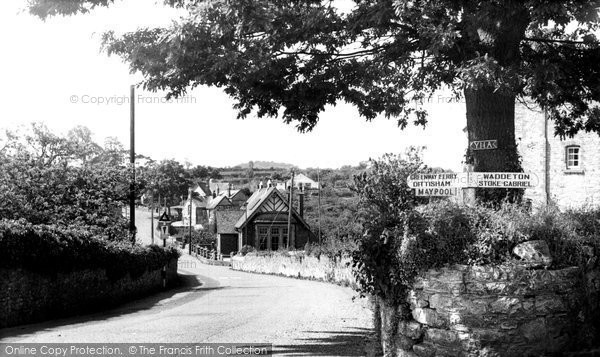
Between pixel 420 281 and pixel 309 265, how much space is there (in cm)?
2786

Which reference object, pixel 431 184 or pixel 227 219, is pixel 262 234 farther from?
pixel 431 184

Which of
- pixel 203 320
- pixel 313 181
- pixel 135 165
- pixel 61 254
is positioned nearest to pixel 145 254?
pixel 135 165

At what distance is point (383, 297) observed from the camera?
29.1ft

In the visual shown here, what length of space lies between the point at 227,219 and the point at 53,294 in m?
56.5

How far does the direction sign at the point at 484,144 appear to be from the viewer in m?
9.39

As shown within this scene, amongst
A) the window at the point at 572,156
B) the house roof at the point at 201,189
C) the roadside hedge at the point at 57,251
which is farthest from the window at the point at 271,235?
the house roof at the point at 201,189

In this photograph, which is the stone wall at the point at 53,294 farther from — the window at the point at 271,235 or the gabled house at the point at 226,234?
the gabled house at the point at 226,234

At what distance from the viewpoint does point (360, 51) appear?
402 inches

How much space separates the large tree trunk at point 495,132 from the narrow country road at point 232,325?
3.43 metres

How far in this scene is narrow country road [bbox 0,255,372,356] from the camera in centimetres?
1095

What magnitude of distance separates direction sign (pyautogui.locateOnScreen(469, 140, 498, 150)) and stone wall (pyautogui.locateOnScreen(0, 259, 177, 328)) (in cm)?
1002

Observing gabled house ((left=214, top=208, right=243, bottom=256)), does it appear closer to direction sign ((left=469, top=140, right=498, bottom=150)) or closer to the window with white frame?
the window with white frame

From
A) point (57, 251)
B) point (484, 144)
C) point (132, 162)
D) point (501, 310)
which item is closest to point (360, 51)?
point (484, 144)

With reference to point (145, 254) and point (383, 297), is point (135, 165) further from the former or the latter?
point (383, 297)
